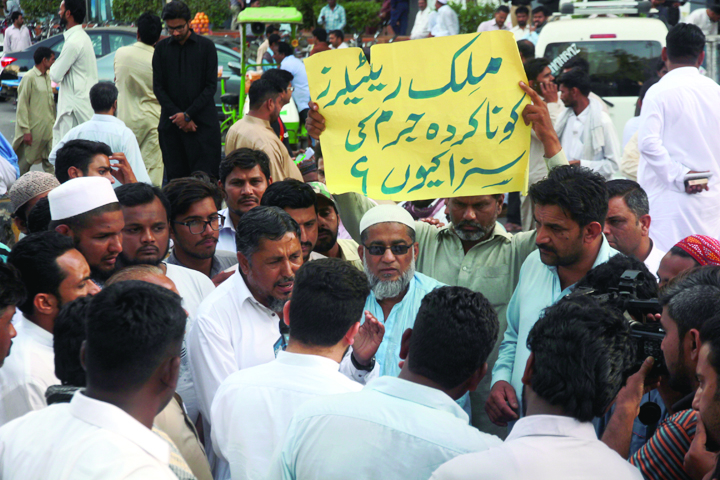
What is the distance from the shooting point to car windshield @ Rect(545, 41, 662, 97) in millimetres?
8906

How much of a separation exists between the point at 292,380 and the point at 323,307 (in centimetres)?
26

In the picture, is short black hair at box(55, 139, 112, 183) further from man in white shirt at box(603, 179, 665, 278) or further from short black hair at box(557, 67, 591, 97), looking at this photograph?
short black hair at box(557, 67, 591, 97)

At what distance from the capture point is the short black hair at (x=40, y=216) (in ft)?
13.8

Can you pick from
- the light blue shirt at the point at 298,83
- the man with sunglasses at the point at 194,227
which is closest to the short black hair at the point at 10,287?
the man with sunglasses at the point at 194,227

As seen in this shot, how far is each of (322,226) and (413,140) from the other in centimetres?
86

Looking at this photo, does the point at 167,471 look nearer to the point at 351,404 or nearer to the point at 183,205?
the point at 351,404

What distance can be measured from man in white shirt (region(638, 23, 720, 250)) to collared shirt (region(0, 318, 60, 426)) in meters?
4.34

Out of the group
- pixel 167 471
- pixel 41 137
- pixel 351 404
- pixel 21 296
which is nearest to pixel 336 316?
pixel 351 404

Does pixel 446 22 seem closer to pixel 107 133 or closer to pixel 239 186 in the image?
pixel 107 133

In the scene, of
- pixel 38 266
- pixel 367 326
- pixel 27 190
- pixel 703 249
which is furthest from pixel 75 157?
pixel 703 249

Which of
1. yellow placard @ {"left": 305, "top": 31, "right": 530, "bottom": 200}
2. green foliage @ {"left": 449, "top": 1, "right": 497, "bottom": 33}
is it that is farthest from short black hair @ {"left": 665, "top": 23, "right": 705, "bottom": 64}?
green foliage @ {"left": 449, "top": 1, "right": 497, "bottom": 33}

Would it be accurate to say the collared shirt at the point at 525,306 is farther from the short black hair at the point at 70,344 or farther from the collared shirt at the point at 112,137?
the collared shirt at the point at 112,137

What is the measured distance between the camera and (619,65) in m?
8.98

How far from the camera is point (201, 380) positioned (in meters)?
3.11
